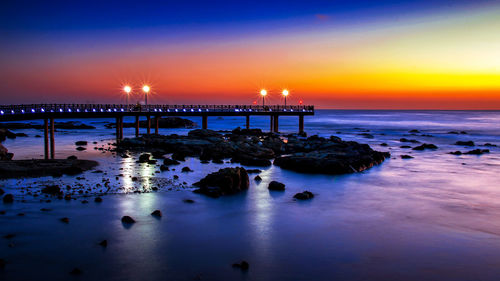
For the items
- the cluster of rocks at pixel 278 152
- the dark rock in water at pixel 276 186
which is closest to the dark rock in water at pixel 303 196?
the dark rock in water at pixel 276 186

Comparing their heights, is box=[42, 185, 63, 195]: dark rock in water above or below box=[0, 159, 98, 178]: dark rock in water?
below

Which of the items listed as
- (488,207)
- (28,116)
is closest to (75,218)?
(488,207)

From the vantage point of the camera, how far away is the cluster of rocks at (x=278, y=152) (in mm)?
32750

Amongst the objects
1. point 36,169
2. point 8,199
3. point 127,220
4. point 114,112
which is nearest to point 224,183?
point 127,220

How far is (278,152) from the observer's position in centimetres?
4400

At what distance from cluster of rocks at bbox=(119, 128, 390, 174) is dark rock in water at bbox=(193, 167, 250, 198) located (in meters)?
9.01

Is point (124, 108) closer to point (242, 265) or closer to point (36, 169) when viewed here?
point (36, 169)

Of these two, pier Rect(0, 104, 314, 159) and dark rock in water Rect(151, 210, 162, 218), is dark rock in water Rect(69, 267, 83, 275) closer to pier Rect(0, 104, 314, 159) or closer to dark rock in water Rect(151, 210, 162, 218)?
dark rock in water Rect(151, 210, 162, 218)

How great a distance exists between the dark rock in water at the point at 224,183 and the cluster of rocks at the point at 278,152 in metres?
9.01

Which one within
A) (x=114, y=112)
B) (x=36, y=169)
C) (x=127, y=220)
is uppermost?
(x=114, y=112)

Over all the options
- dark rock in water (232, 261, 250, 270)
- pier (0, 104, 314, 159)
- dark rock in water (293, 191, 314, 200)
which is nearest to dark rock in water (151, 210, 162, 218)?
dark rock in water (232, 261, 250, 270)

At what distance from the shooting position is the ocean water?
1349cm

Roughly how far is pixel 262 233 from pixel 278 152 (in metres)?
26.8

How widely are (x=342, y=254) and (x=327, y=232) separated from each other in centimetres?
262
